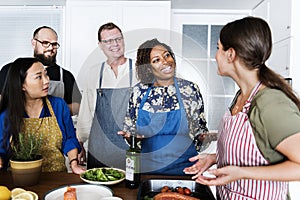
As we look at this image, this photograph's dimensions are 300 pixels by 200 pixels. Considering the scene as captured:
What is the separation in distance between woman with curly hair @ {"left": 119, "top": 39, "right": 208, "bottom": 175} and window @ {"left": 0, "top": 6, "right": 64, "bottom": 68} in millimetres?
1846

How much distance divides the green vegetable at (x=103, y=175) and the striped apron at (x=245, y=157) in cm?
37

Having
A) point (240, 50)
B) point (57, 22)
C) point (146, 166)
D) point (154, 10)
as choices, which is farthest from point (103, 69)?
point (57, 22)

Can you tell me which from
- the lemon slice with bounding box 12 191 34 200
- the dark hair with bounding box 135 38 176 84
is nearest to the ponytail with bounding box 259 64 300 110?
the dark hair with bounding box 135 38 176 84

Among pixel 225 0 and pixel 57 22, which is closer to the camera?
pixel 225 0

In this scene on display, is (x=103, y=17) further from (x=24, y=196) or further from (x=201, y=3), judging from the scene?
(x=24, y=196)

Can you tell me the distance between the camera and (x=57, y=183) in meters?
1.02

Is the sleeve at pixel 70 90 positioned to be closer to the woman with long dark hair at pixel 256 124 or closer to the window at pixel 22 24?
the woman with long dark hair at pixel 256 124

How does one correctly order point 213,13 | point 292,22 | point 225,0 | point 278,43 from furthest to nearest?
point 213,13 → point 225,0 → point 278,43 → point 292,22

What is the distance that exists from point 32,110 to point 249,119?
897 mm

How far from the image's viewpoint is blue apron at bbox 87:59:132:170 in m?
1.32

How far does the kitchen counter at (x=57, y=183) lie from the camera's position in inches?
37.0

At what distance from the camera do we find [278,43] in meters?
2.12

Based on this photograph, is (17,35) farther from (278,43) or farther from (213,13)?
(278,43)

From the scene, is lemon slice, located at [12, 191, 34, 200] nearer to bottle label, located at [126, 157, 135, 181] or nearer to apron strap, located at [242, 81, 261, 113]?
bottle label, located at [126, 157, 135, 181]
